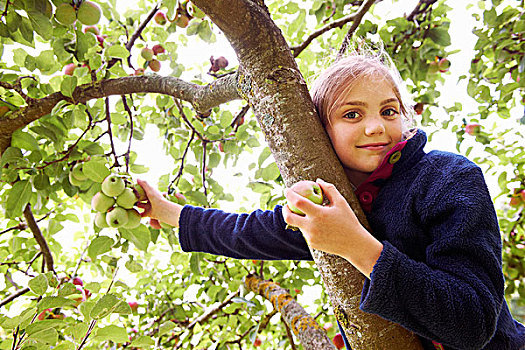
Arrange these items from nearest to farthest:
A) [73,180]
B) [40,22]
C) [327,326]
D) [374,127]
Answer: [374,127] < [40,22] < [73,180] < [327,326]

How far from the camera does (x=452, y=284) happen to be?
0.58m

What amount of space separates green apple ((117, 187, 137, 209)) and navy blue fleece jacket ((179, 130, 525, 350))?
0.63 meters

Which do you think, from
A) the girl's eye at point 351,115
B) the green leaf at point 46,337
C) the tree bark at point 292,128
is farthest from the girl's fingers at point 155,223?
the girl's eye at point 351,115

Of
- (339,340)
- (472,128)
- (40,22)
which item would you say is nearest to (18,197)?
(40,22)

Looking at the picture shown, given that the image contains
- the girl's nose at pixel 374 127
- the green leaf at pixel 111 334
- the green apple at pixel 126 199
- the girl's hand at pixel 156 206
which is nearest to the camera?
the girl's nose at pixel 374 127

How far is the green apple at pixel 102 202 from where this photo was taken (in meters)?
1.02

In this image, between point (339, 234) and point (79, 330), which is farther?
point (79, 330)

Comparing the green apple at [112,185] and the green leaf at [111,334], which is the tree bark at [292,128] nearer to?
the green apple at [112,185]

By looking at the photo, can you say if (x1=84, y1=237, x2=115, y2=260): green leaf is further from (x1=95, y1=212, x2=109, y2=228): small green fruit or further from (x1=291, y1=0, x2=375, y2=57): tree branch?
(x1=291, y1=0, x2=375, y2=57): tree branch

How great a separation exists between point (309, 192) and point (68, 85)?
820mm

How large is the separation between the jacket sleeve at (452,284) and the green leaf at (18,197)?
99cm

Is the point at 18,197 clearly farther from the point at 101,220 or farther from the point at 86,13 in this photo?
the point at 86,13

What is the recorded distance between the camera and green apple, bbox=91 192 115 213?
3.34 ft

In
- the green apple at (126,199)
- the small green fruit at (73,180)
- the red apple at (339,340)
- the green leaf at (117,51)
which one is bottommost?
the red apple at (339,340)
